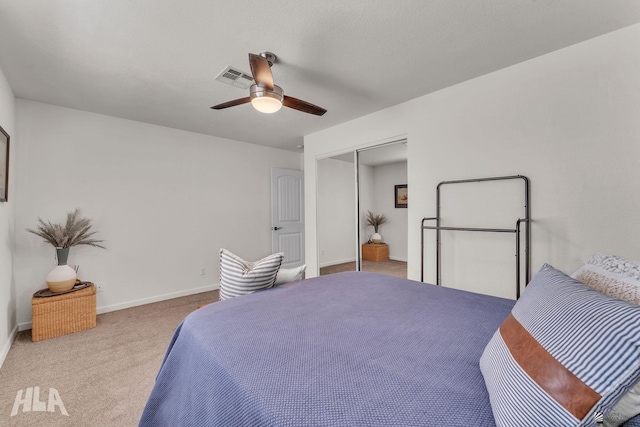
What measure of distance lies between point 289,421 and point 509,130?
9.06 ft

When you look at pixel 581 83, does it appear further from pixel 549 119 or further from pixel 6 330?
pixel 6 330

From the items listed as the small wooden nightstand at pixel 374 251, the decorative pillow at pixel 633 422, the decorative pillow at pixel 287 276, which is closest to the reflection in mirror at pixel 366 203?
the small wooden nightstand at pixel 374 251

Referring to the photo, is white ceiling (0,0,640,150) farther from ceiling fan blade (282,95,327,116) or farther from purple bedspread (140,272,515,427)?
purple bedspread (140,272,515,427)

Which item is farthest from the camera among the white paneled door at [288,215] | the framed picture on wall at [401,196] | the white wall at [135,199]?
the white paneled door at [288,215]

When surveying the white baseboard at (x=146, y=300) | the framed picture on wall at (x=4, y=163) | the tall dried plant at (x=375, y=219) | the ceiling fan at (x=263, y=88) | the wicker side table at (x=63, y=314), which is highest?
the ceiling fan at (x=263, y=88)

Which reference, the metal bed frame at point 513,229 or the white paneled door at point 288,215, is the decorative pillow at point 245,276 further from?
the white paneled door at point 288,215

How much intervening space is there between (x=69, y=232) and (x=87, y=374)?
1.72 meters

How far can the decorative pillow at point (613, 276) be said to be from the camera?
0.90 m

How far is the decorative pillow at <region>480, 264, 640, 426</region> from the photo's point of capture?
1.79 feet

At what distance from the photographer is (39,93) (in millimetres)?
2863

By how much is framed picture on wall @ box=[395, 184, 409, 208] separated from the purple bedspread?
2.12 metres

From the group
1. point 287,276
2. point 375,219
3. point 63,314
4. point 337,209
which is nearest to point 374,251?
point 375,219

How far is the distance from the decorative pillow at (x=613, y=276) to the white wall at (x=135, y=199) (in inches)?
172

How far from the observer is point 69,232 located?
3.09m
